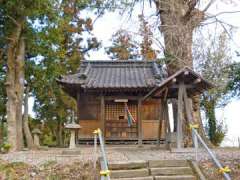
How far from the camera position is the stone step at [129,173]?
7352mm

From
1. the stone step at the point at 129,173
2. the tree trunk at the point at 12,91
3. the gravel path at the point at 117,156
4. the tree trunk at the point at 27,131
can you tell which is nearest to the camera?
the stone step at the point at 129,173

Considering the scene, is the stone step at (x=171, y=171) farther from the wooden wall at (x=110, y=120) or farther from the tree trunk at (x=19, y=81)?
the tree trunk at (x=19, y=81)

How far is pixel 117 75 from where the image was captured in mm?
17016

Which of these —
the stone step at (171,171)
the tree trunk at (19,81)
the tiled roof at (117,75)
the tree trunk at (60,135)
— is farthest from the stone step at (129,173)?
the tree trunk at (60,135)

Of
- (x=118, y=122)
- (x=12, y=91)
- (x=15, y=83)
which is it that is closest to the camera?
(x=12, y=91)

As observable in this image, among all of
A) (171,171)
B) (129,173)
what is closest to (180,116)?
(171,171)

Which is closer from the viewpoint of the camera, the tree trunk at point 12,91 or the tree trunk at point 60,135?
the tree trunk at point 12,91

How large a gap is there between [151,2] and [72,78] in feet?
16.5

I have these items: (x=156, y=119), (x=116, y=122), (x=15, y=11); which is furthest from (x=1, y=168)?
(x=156, y=119)

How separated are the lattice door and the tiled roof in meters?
1.26

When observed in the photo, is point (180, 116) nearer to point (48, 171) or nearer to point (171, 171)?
point (171, 171)

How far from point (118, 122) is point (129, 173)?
27.3 ft

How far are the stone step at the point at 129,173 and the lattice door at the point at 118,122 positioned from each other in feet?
26.4

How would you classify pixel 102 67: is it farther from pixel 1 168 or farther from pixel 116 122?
pixel 1 168
